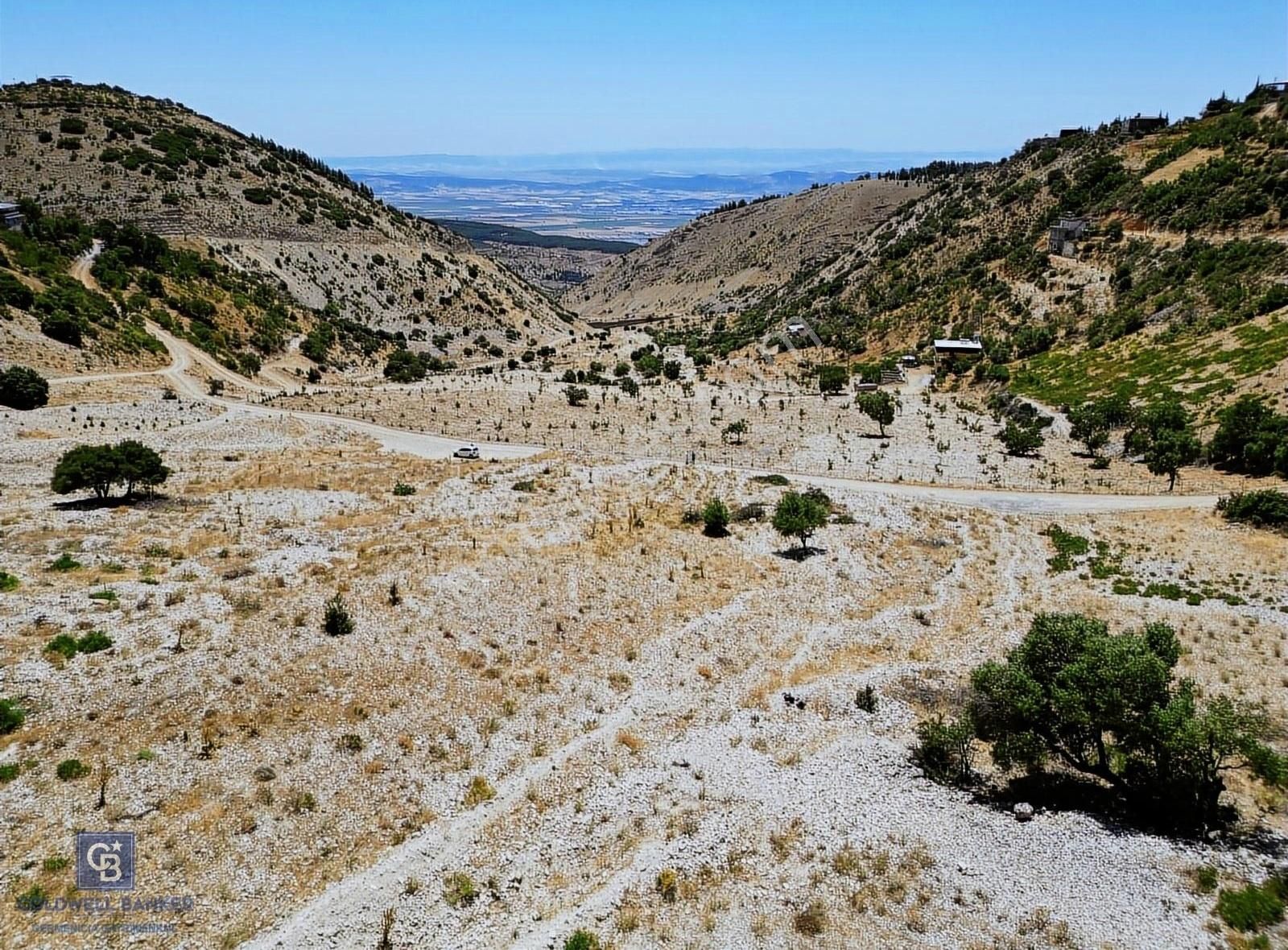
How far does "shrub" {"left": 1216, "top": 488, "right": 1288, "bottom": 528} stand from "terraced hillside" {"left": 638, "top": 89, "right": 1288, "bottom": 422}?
16.0 metres

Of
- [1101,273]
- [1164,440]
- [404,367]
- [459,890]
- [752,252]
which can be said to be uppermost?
[752,252]

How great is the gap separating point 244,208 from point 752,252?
352 ft

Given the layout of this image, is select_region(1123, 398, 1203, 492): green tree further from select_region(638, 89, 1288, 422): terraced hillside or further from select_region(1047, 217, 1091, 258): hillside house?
select_region(1047, 217, 1091, 258): hillside house

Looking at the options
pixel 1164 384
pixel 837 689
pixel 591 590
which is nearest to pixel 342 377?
pixel 591 590

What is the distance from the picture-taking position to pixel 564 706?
21875mm

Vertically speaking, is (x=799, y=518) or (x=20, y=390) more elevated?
(x=20, y=390)

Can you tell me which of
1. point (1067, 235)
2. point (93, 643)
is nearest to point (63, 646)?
point (93, 643)

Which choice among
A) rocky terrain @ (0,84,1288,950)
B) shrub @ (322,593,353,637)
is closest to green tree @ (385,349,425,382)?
rocky terrain @ (0,84,1288,950)

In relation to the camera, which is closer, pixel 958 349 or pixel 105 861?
pixel 105 861

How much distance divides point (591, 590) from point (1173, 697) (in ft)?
60.0

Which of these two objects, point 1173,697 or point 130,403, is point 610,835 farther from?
point 130,403

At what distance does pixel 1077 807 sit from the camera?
58.2ft

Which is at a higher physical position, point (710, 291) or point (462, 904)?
point (710, 291)

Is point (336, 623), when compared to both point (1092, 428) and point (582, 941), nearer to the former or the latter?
point (582, 941)
